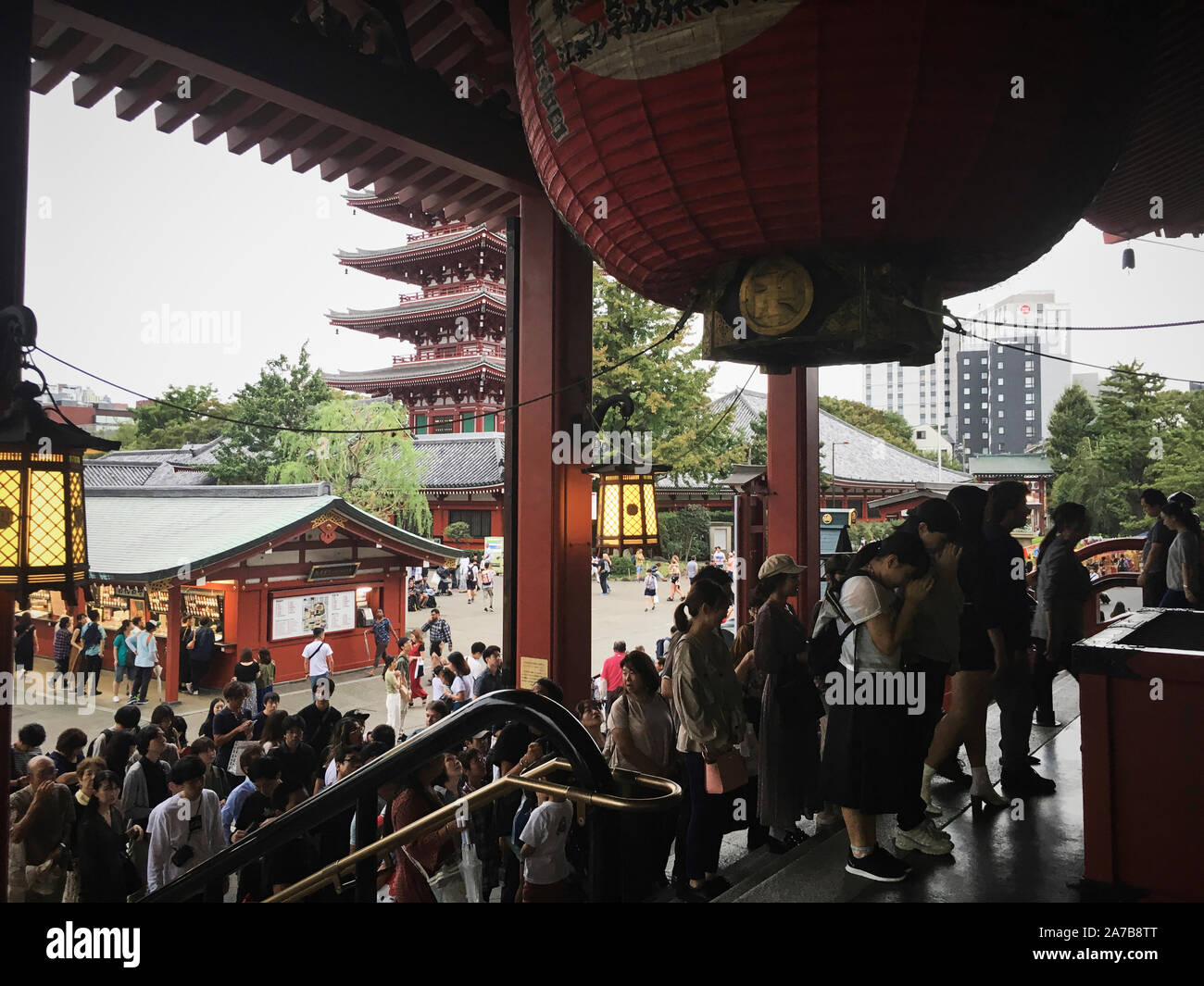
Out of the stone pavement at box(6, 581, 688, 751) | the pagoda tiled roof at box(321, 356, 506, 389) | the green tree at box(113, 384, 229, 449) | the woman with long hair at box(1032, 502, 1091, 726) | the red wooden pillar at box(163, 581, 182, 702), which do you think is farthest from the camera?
the green tree at box(113, 384, 229, 449)

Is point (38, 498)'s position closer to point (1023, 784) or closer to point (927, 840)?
point (927, 840)

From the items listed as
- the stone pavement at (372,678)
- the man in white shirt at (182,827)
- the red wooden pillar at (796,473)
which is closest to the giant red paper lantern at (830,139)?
the man in white shirt at (182,827)

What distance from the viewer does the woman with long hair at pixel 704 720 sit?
9.90 feet

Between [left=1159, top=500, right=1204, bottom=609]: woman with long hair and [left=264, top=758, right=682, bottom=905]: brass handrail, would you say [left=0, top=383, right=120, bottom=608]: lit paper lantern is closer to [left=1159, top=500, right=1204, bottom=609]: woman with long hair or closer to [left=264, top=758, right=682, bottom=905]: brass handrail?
[left=264, top=758, right=682, bottom=905]: brass handrail

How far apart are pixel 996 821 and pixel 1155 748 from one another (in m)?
1.09

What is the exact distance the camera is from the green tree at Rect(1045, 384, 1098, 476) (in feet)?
83.0

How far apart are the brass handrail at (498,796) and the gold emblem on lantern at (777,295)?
104 centimetres

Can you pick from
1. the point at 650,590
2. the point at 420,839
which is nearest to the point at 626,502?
the point at 420,839

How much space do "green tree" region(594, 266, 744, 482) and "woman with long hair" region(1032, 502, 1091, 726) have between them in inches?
350

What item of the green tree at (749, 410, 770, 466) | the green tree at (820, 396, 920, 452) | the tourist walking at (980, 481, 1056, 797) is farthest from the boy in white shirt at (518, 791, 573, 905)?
the green tree at (820, 396, 920, 452)

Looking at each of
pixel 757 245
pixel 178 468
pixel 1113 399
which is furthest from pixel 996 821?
pixel 178 468
